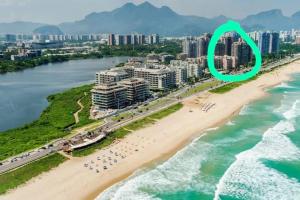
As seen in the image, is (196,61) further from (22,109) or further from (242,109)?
(22,109)

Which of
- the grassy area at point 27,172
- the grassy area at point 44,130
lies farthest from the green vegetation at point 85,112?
the grassy area at point 27,172

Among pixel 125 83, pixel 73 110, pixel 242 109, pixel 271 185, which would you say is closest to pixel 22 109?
pixel 73 110

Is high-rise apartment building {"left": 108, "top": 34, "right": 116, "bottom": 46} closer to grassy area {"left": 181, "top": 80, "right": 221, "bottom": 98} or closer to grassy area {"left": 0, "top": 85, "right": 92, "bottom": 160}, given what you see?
grassy area {"left": 181, "top": 80, "right": 221, "bottom": 98}

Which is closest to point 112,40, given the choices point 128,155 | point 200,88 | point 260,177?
point 200,88

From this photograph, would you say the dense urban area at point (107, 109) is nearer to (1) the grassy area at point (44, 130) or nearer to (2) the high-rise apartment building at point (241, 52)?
(1) the grassy area at point (44, 130)

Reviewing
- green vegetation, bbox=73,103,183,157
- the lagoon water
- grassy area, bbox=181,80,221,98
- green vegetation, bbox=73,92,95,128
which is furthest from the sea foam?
the lagoon water

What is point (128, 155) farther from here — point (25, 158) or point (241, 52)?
point (241, 52)
